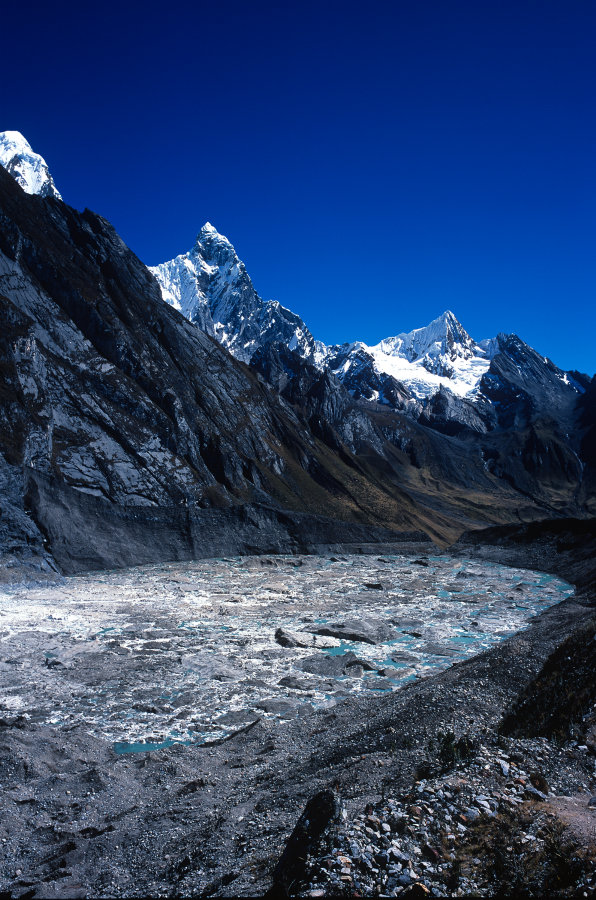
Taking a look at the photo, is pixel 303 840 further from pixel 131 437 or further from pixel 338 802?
pixel 131 437

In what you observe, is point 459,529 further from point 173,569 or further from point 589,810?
point 589,810

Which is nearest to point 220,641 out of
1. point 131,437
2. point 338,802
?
point 338,802

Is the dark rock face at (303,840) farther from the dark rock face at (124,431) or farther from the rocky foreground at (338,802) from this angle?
the dark rock face at (124,431)

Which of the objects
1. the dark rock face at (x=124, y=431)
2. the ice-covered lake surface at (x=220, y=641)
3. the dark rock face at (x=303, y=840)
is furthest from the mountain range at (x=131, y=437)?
the dark rock face at (x=303, y=840)

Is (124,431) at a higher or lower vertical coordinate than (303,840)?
higher

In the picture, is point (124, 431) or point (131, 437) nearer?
point (124, 431)


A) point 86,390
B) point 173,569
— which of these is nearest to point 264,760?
point 173,569
